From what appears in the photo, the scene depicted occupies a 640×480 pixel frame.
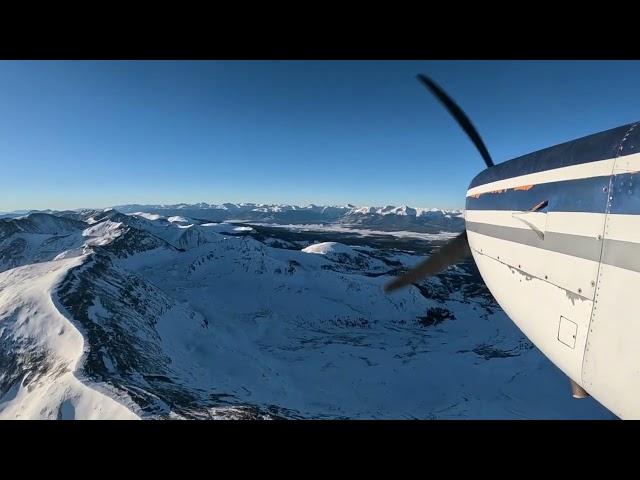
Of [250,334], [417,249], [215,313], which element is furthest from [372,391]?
[417,249]

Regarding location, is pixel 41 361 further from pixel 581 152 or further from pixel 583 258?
pixel 581 152

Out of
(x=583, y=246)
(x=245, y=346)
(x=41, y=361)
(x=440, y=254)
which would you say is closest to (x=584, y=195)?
(x=583, y=246)

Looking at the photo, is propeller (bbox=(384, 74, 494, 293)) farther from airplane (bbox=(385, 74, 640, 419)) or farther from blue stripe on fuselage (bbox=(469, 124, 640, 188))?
blue stripe on fuselage (bbox=(469, 124, 640, 188))

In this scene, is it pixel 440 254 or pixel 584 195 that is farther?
pixel 440 254

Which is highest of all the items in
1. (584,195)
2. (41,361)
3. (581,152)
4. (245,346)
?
(581,152)

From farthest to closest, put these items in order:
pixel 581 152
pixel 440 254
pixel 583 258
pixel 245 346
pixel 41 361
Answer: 1. pixel 245 346
2. pixel 41 361
3. pixel 440 254
4. pixel 581 152
5. pixel 583 258

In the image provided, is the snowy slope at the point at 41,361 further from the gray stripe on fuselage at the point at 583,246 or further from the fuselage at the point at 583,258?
the gray stripe on fuselage at the point at 583,246

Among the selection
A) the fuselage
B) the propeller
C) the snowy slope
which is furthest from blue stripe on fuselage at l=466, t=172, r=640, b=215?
the snowy slope
